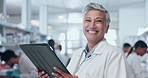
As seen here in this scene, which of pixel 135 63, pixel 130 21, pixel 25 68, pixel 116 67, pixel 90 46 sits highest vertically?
pixel 130 21

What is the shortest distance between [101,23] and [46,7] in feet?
26.3

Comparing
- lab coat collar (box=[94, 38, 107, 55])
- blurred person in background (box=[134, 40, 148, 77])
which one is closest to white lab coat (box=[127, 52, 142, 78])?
blurred person in background (box=[134, 40, 148, 77])

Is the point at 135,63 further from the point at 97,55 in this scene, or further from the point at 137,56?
the point at 97,55

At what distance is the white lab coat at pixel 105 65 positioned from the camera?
1.58 metres

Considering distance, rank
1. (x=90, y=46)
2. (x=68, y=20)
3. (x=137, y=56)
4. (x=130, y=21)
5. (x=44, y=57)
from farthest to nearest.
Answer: (x=68, y=20)
(x=130, y=21)
(x=137, y=56)
(x=90, y=46)
(x=44, y=57)

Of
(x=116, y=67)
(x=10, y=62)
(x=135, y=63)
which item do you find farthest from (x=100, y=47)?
(x=10, y=62)

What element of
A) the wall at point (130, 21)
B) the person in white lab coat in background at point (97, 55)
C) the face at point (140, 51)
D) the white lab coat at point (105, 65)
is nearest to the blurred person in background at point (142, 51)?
the face at point (140, 51)

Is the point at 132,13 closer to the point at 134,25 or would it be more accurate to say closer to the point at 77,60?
the point at 134,25

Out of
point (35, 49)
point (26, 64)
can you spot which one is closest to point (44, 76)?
point (35, 49)

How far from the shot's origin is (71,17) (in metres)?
11.5

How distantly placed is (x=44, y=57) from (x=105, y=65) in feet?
1.23

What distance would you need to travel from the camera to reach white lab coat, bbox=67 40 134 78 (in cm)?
158

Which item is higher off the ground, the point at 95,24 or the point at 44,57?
the point at 95,24

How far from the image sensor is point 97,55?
1.68 meters
